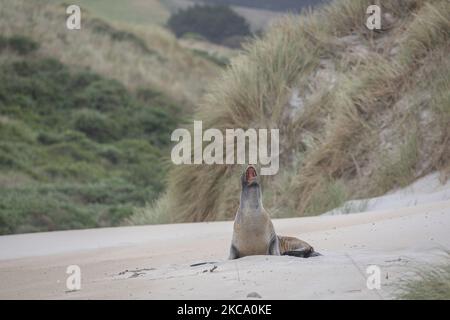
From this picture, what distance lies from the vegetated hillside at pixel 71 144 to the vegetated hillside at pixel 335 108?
8.53m

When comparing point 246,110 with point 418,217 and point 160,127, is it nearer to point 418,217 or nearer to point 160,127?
point 418,217

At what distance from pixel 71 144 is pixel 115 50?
1314cm

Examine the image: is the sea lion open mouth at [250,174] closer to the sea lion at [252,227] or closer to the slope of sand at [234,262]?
the sea lion at [252,227]

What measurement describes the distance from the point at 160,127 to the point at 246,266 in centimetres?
3051

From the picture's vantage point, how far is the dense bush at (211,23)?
72.2 metres

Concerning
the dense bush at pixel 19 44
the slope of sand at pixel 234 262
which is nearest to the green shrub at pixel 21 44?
the dense bush at pixel 19 44

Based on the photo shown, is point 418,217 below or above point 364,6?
below

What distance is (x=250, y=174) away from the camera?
675 cm

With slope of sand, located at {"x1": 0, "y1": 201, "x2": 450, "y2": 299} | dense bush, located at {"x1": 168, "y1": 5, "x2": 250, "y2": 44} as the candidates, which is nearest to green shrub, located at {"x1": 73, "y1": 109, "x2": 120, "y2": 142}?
slope of sand, located at {"x1": 0, "y1": 201, "x2": 450, "y2": 299}

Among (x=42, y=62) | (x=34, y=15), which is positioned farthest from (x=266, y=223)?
(x=34, y=15)

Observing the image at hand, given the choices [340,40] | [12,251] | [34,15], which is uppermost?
[34,15]

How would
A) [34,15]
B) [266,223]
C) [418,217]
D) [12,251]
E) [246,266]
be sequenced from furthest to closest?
1. [34,15]
2. [12,251]
3. [418,217]
4. [266,223]
5. [246,266]

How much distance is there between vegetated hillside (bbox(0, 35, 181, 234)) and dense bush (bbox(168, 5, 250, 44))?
3268 centimetres
